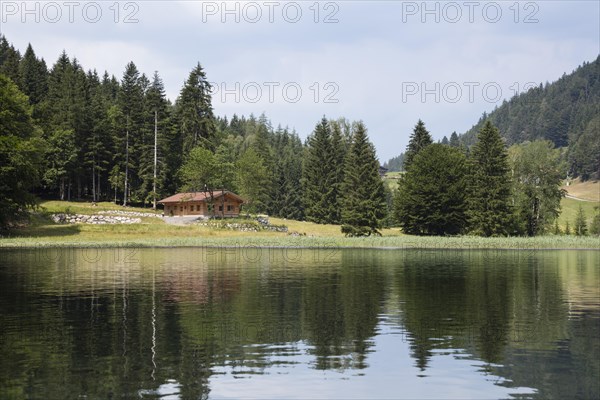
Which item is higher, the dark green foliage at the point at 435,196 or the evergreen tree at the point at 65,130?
the evergreen tree at the point at 65,130

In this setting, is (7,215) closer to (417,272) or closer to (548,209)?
(417,272)

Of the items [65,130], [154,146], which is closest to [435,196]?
[154,146]

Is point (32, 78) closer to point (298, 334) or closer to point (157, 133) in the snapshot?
Answer: point (157, 133)

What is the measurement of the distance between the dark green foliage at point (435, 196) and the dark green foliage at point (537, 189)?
37.3 feet

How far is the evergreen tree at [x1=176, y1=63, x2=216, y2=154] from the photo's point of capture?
123500 millimetres

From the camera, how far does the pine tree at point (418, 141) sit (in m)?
118

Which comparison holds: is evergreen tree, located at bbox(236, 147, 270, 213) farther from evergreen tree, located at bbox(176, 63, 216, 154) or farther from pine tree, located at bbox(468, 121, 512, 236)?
pine tree, located at bbox(468, 121, 512, 236)

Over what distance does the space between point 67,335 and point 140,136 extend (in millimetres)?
102365

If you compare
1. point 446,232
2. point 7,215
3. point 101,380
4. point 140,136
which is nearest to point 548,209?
point 446,232

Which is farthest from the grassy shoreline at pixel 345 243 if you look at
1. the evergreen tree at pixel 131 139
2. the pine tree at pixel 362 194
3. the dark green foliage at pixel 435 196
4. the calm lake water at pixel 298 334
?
the evergreen tree at pixel 131 139

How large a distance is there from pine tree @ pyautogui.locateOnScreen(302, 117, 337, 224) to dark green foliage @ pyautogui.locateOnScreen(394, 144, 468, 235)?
25961mm

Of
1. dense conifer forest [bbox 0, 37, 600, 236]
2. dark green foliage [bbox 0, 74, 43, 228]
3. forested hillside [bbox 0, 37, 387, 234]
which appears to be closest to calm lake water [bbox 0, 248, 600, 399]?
dark green foliage [bbox 0, 74, 43, 228]

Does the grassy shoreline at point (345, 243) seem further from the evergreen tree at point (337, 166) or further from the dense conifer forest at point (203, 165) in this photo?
the evergreen tree at point (337, 166)

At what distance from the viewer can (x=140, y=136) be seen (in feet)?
401
